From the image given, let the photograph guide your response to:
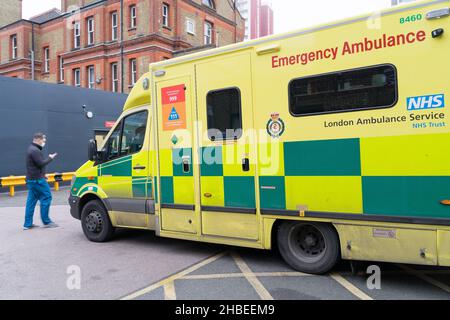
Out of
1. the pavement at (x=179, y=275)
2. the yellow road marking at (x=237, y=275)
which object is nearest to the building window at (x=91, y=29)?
the pavement at (x=179, y=275)

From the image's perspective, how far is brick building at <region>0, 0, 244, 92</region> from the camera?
2669 centimetres

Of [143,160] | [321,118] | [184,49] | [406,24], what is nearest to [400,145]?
[321,118]

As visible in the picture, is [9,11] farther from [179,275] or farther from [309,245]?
[309,245]

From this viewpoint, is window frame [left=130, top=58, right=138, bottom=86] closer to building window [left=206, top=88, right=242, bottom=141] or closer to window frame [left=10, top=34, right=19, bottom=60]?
window frame [left=10, top=34, right=19, bottom=60]

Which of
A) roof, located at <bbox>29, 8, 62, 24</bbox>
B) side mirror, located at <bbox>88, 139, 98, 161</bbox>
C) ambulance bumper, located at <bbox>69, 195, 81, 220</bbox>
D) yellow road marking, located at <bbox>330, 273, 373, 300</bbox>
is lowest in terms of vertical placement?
yellow road marking, located at <bbox>330, 273, 373, 300</bbox>

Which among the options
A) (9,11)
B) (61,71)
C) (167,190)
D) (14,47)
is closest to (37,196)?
(167,190)

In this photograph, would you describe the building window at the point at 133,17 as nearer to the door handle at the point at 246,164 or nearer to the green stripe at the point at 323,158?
the door handle at the point at 246,164

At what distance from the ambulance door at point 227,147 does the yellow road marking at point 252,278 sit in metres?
0.40

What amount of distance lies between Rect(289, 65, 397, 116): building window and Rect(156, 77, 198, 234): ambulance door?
161cm

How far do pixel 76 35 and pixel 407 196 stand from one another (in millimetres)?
31855

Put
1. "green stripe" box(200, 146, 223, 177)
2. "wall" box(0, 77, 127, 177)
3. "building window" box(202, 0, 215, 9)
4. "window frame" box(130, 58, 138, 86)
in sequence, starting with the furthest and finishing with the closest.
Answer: "building window" box(202, 0, 215, 9), "window frame" box(130, 58, 138, 86), "wall" box(0, 77, 127, 177), "green stripe" box(200, 146, 223, 177)

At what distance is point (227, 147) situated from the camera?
4961 millimetres

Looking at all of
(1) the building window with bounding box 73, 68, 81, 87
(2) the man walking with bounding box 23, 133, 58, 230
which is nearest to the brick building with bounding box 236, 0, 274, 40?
(1) the building window with bounding box 73, 68, 81, 87
